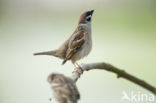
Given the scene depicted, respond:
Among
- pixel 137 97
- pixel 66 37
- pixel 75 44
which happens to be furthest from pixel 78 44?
pixel 137 97

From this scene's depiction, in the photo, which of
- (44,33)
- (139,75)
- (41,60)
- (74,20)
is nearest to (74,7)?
(74,20)

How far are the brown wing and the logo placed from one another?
13.5 inches

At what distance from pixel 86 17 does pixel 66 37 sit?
15cm

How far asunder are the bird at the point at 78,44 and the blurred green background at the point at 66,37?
0.13 ft

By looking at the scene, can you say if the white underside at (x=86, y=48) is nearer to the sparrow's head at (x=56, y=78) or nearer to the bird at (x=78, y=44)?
the bird at (x=78, y=44)

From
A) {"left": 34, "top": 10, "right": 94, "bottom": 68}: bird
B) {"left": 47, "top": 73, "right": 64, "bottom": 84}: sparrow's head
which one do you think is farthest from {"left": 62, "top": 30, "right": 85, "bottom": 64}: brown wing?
{"left": 47, "top": 73, "right": 64, "bottom": 84}: sparrow's head

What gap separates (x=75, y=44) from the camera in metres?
1.83

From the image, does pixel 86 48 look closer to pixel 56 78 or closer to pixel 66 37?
pixel 66 37

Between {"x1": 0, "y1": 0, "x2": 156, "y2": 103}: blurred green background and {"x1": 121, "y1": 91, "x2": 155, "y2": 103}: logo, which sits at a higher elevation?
{"x1": 0, "y1": 0, "x2": 156, "y2": 103}: blurred green background

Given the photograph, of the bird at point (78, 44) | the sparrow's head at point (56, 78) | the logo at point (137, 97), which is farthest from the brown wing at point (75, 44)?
the logo at point (137, 97)

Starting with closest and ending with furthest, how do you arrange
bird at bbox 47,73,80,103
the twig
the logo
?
1. bird at bbox 47,73,80,103
2. the twig
3. the logo

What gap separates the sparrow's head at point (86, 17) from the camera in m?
1.90

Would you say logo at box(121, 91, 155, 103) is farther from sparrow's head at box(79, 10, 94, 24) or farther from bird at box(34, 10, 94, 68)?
sparrow's head at box(79, 10, 94, 24)

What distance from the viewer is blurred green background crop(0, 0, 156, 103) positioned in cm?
192
